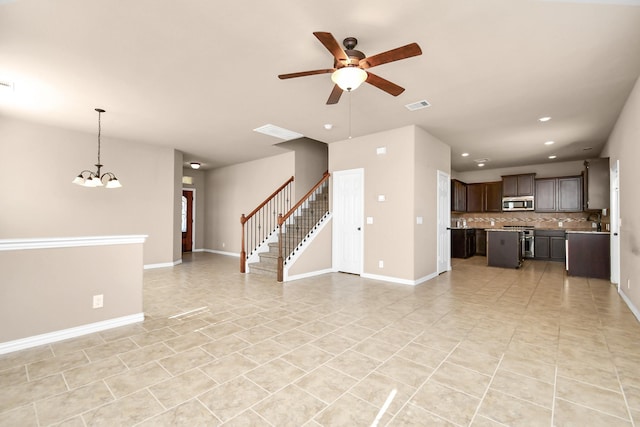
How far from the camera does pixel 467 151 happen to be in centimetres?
738

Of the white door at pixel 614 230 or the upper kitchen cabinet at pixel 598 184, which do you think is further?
the upper kitchen cabinet at pixel 598 184

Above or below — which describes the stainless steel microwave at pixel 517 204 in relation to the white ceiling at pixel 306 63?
below

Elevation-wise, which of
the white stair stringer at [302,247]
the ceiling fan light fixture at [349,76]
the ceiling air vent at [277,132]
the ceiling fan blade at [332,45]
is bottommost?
the white stair stringer at [302,247]

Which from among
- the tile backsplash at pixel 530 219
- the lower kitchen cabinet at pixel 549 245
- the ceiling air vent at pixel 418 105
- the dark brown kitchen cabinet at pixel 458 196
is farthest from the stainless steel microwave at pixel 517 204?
the ceiling air vent at pixel 418 105

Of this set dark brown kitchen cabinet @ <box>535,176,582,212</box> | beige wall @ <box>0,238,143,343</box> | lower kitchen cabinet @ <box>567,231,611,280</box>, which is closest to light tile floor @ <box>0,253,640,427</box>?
beige wall @ <box>0,238,143,343</box>

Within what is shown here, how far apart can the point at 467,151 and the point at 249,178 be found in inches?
237

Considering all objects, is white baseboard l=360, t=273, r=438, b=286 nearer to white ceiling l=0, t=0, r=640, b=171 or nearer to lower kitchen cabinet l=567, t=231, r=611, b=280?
white ceiling l=0, t=0, r=640, b=171

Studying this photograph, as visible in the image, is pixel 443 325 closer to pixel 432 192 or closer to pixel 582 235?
pixel 432 192

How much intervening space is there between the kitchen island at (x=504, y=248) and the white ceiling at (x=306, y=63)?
2622 millimetres

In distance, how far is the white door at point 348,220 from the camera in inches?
242

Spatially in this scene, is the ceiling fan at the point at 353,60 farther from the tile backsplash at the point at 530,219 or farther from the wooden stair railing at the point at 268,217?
the tile backsplash at the point at 530,219

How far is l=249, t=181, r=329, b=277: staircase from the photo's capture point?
6254 mm

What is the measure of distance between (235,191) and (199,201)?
73.6 inches

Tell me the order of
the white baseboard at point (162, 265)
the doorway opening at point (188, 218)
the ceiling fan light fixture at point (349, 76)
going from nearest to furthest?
1. the ceiling fan light fixture at point (349, 76)
2. the white baseboard at point (162, 265)
3. the doorway opening at point (188, 218)
